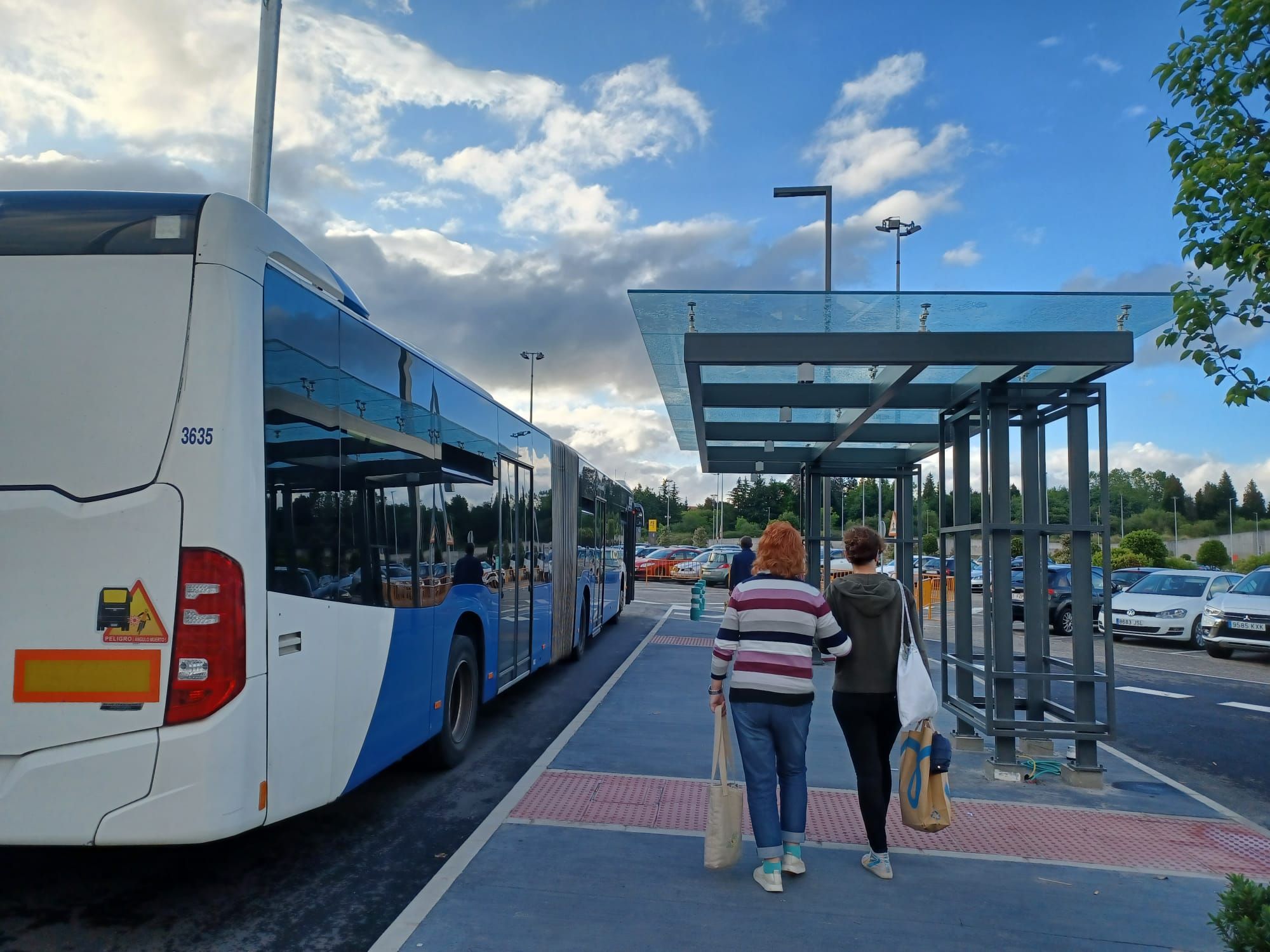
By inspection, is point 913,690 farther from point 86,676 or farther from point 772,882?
point 86,676

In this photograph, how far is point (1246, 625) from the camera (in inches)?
633

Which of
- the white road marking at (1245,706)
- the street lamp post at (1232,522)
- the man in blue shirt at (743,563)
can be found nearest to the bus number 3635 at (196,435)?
the man in blue shirt at (743,563)

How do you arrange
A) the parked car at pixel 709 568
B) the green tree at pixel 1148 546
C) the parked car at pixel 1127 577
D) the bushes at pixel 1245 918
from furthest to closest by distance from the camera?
the green tree at pixel 1148 546 → the parked car at pixel 709 568 → the parked car at pixel 1127 577 → the bushes at pixel 1245 918

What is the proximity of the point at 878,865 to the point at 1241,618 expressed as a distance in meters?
14.9

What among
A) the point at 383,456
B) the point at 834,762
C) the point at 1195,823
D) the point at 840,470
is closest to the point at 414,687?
the point at 383,456

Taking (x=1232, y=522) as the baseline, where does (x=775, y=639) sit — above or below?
below

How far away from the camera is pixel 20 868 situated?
15.6 feet

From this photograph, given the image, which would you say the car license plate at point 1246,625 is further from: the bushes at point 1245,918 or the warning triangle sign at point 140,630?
the warning triangle sign at point 140,630

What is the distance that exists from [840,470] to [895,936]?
9.40 m

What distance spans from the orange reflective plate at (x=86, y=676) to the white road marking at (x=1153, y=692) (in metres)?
12.6

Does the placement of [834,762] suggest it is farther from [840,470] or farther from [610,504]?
[610,504]

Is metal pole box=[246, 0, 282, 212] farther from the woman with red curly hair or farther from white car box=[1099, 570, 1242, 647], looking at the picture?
white car box=[1099, 570, 1242, 647]

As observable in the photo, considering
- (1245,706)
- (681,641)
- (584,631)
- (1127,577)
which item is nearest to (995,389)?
(1245,706)

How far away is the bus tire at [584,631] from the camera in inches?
531
